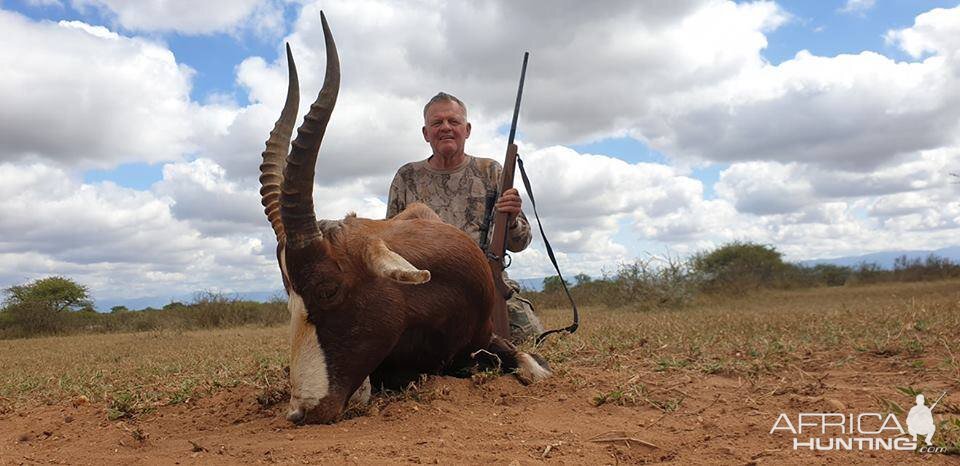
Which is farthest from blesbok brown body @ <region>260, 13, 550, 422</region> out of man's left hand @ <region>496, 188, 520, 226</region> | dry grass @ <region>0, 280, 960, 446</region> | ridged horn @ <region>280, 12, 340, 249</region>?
man's left hand @ <region>496, 188, 520, 226</region>

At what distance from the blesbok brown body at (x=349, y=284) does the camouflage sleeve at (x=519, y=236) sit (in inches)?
72.2

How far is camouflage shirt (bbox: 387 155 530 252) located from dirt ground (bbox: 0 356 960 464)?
94.4 inches

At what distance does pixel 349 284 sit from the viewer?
10.2ft

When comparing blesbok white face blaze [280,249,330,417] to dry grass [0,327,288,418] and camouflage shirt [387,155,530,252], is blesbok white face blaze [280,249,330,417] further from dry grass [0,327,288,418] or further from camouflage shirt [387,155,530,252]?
camouflage shirt [387,155,530,252]

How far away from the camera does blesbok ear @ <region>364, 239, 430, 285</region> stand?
2744 millimetres

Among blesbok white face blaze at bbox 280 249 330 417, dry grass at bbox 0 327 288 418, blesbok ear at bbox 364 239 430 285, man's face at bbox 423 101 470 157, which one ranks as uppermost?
man's face at bbox 423 101 470 157

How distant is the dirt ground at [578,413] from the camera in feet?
8.36

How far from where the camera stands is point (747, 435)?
8.75 feet

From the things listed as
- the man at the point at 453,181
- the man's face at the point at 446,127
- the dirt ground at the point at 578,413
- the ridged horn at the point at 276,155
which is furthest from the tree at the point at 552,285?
the ridged horn at the point at 276,155

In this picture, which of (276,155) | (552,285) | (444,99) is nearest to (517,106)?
(444,99)

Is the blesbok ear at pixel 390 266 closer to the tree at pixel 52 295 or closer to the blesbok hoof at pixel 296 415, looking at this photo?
the blesbok hoof at pixel 296 415

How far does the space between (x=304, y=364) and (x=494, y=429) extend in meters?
0.88

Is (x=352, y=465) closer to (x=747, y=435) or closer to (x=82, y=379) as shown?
(x=747, y=435)

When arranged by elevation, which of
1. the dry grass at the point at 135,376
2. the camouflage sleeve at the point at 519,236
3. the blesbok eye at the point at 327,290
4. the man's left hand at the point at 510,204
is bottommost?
the dry grass at the point at 135,376
